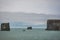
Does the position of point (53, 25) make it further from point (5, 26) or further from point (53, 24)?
point (5, 26)

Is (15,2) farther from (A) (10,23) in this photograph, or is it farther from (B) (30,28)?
(B) (30,28)

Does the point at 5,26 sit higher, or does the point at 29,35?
the point at 5,26

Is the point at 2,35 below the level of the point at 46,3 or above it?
below

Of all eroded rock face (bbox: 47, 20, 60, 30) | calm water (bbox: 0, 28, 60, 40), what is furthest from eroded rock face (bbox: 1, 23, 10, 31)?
eroded rock face (bbox: 47, 20, 60, 30)

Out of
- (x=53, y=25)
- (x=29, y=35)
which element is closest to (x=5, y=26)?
(x=29, y=35)

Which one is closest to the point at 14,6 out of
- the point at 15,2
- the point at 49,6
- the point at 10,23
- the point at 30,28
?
the point at 15,2

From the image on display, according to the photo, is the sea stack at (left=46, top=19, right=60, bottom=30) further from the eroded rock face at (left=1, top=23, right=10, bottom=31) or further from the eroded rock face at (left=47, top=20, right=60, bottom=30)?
the eroded rock face at (left=1, top=23, right=10, bottom=31)

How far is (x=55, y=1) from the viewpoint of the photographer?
5.68 ft

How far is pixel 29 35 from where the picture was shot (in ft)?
5.57

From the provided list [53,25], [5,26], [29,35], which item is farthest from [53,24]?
[5,26]

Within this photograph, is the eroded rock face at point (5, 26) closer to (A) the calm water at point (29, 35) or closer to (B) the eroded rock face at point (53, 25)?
(A) the calm water at point (29, 35)

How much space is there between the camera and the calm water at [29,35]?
1.69 meters

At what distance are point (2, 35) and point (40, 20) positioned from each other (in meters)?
0.56

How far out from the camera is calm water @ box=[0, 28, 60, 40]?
1686 millimetres
